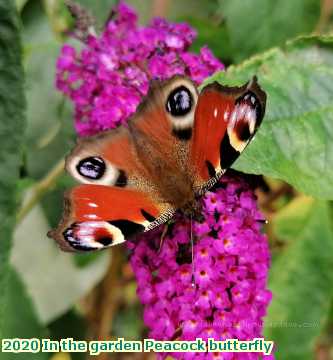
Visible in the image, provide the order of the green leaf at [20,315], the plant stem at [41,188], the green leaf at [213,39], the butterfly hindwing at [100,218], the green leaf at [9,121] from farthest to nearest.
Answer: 1. the green leaf at [213,39]
2. the plant stem at [41,188]
3. the green leaf at [20,315]
4. the butterfly hindwing at [100,218]
5. the green leaf at [9,121]

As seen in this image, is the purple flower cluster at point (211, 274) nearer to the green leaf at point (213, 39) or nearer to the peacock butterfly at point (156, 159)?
the peacock butterfly at point (156, 159)

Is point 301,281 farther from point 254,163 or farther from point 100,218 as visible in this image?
point 100,218

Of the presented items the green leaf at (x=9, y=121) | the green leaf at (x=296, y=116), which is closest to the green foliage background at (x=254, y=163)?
the green leaf at (x=296, y=116)

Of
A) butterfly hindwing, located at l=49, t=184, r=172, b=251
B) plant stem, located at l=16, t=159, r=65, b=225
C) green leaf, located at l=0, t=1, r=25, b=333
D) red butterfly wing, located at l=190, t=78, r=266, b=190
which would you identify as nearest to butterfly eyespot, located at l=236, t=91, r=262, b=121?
red butterfly wing, located at l=190, t=78, r=266, b=190

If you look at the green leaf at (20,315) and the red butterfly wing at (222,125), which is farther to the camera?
the green leaf at (20,315)

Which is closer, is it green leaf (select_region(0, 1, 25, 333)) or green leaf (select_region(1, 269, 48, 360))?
green leaf (select_region(0, 1, 25, 333))

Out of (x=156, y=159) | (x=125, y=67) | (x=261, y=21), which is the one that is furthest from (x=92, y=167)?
(x=261, y=21)

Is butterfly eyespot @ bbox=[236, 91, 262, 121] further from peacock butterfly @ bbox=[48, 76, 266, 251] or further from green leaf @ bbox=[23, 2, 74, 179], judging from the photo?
green leaf @ bbox=[23, 2, 74, 179]

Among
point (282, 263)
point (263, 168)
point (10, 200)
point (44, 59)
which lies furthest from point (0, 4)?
point (282, 263)
